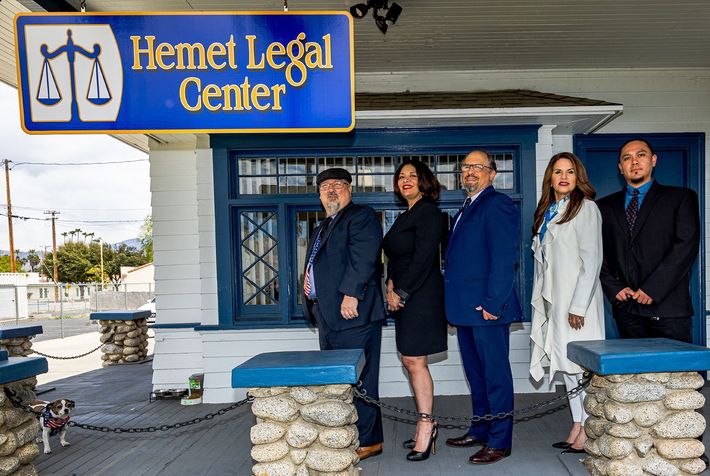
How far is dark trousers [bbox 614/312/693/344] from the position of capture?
3057 millimetres

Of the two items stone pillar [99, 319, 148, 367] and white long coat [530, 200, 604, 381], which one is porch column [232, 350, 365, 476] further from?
stone pillar [99, 319, 148, 367]

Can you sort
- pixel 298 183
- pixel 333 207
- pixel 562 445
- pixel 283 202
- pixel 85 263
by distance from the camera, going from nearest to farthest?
pixel 333 207 < pixel 562 445 < pixel 283 202 < pixel 298 183 < pixel 85 263

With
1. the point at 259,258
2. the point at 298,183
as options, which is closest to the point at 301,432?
the point at 259,258

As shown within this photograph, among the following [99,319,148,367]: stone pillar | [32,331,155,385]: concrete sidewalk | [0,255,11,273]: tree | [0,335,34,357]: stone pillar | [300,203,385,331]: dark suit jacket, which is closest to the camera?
[300,203,385,331]: dark suit jacket

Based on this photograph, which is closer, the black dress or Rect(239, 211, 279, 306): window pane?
the black dress

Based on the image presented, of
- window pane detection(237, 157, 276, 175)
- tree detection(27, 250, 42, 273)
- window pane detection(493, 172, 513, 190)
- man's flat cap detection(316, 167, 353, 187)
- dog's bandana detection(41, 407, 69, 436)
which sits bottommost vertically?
tree detection(27, 250, 42, 273)

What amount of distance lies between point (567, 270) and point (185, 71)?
103 inches

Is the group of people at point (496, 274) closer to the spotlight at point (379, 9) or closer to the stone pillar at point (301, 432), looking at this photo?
the stone pillar at point (301, 432)

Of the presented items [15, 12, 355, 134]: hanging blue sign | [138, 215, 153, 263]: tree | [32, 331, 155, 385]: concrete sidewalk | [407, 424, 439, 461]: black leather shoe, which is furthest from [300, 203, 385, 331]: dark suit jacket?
[138, 215, 153, 263]: tree

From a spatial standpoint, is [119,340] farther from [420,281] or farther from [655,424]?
[655,424]

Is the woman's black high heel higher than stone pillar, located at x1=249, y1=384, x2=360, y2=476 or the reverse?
the reverse

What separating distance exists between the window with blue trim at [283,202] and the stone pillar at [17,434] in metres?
1.89

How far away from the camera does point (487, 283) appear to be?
9.97ft

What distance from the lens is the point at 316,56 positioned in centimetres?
253
